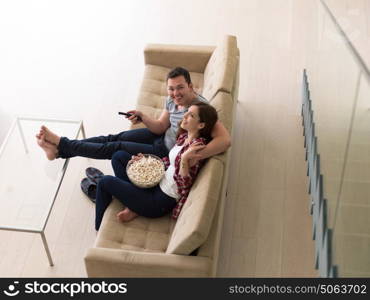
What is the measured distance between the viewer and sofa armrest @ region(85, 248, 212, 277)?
3115mm

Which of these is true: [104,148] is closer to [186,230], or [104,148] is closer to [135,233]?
[135,233]

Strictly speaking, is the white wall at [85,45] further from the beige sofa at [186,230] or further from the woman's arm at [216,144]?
the woman's arm at [216,144]

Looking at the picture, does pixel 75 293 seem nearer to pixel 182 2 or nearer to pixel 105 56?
pixel 105 56

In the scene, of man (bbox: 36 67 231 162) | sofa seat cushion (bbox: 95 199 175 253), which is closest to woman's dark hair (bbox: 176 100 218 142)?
man (bbox: 36 67 231 162)

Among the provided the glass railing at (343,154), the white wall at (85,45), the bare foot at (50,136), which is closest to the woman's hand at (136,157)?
the bare foot at (50,136)

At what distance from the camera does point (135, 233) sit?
11.7 feet

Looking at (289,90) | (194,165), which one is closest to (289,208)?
(194,165)

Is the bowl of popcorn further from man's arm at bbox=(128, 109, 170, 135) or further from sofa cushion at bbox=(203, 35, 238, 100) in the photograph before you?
sofa cushion at bbox=(203, 35, 238, 100)

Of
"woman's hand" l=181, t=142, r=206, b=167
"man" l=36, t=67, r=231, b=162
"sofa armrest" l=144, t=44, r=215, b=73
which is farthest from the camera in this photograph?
"sofa armrest" l=144, t=44, r=215, b=73

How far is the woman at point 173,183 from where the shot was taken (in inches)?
140

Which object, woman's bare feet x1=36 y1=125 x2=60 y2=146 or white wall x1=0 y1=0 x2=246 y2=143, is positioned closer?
woman's bare feet x1=36 y1=125 x2=60 y2=146

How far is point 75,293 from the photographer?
3.32 meters

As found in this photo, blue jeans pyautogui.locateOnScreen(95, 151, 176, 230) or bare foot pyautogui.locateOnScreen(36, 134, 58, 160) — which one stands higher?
bare foot pyautogui.locateOnScreen(36, 134, 58, 160)

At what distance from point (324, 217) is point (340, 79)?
845mm
